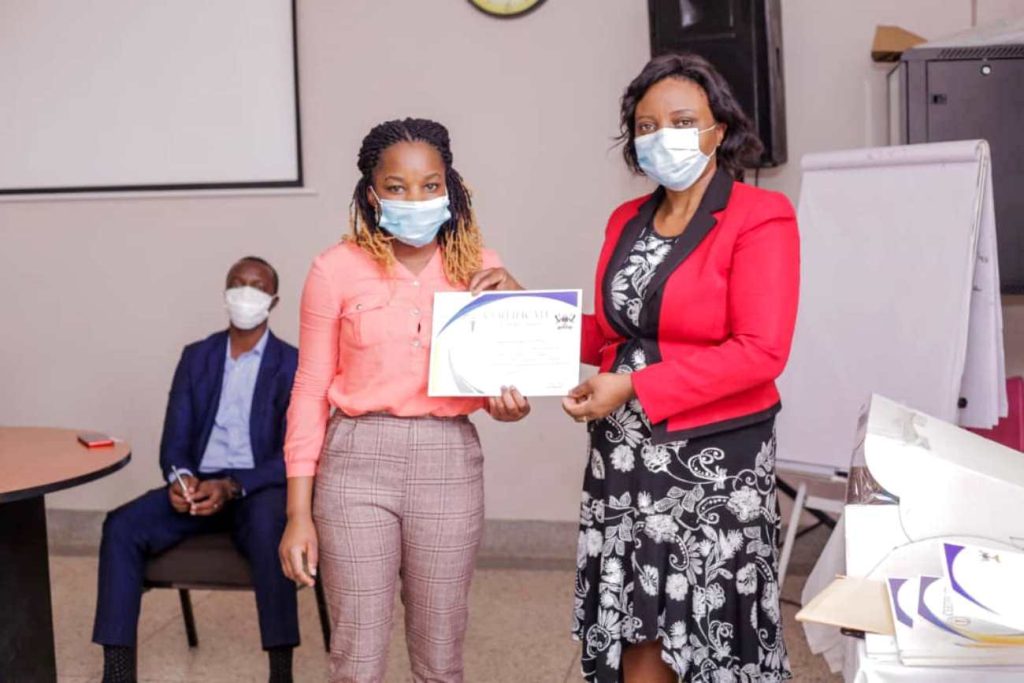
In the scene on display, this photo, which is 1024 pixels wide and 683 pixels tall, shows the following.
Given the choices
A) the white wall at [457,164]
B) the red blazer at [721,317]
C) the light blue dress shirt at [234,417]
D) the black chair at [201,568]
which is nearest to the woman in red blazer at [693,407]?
the red blazer at [721,317]

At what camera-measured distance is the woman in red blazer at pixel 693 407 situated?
1.91 meters

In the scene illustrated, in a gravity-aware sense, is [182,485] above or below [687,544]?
below

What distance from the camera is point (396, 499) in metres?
1.97

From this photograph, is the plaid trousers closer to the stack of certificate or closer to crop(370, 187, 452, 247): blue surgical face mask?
crop(370, 187, 452, 247): blue surgical face mask

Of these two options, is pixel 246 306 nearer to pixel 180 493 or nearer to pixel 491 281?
pixel 180 493

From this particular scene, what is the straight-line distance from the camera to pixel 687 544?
6.41 ft

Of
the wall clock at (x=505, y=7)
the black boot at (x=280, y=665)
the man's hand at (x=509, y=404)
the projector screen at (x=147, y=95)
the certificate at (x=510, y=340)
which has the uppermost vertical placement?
the wall clock at (x=505, y=7)

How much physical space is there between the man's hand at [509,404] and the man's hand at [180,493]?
1494 mm

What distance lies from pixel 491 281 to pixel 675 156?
Result: 14.9 inches

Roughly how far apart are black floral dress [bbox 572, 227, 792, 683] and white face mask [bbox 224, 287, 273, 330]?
5.58 feet

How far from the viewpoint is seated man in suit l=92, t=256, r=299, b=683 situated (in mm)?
3053

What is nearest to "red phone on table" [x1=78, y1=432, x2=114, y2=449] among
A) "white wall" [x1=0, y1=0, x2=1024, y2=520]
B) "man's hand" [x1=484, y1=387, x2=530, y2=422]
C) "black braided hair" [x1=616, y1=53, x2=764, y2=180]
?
"man's hand" [x1=484, y1=387, x2=530, y2=422]

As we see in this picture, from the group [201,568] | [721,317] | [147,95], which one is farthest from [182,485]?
[147,95]

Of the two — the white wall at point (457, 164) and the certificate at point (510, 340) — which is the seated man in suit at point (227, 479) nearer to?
the white wall at point (457, 164)
